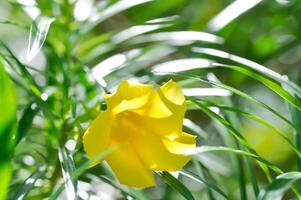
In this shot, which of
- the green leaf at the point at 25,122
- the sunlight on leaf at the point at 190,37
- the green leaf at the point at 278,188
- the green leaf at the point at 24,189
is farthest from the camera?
the sunlight on leaf at the point at 190,37

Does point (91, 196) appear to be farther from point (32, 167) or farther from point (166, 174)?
point (166, 174)

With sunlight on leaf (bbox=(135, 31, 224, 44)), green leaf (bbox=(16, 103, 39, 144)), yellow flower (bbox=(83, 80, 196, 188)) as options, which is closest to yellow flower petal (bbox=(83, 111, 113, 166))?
yellow flower (bbox=(83, 80, 196, 188))

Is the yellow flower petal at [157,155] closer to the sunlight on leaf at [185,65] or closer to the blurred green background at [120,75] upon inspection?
the blurred green background at [120,75]

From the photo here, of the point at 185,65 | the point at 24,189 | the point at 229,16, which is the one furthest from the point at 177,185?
the point at 229,16

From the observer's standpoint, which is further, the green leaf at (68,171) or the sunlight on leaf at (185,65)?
the sunlight on leaf at (185,65)

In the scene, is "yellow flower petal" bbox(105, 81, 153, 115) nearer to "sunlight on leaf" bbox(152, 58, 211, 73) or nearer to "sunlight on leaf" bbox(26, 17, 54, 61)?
"sunlight on leaf" bbox(26, 17, 54, 61)

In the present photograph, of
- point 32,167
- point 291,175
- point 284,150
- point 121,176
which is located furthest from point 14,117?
point 284,150

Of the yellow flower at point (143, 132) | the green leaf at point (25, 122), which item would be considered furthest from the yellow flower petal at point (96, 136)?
→ the green leaf at point (25, 122)

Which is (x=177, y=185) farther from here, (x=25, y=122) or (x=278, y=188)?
(x=25, y=122)
